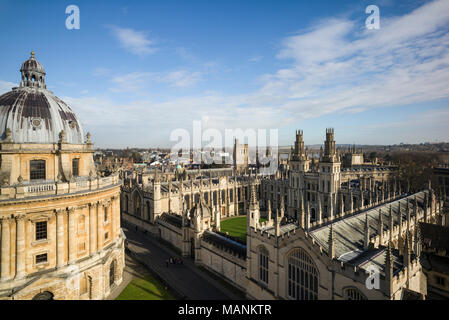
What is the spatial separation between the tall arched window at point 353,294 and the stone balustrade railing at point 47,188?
22556 millimetres

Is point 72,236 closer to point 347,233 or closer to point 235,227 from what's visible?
point 347,233

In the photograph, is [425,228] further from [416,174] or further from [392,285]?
[416,174]

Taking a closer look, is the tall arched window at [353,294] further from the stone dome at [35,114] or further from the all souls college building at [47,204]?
the stone dome at [35,114]

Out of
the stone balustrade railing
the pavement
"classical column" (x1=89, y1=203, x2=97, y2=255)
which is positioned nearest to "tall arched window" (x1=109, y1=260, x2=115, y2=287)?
"classical column" (x1=89, y1=203, x2=97, y2=255)

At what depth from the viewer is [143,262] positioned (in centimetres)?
3228

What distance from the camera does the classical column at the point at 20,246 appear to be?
20.1m

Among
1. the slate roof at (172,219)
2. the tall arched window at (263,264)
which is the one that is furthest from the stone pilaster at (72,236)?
the tall arched window at (263,264)

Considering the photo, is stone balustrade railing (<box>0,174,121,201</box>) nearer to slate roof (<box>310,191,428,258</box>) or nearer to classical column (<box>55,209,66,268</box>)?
classical column (<box>55,209,66,268</box>)

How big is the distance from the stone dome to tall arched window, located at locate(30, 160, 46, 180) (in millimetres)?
1936

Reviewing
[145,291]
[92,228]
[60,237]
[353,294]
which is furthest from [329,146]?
[60,237]

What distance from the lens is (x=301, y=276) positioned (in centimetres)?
1923

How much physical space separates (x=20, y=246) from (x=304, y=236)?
22200 millimetres
